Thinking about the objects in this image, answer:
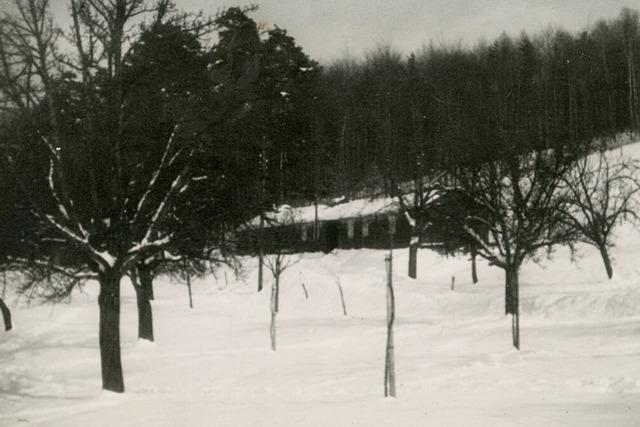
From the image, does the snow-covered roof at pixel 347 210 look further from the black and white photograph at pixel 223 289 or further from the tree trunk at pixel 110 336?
the tree trunk at pixel 110 336

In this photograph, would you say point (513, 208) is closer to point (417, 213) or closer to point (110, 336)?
point (110, 336)

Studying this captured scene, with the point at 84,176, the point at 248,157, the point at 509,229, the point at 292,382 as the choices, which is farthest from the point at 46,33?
the point at 509,229

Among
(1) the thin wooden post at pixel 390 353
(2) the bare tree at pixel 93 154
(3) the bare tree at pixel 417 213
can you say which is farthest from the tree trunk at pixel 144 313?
(3) the bare tree at pixel 417 213

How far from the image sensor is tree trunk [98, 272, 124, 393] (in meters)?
15.5

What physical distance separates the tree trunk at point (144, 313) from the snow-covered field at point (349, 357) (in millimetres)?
528

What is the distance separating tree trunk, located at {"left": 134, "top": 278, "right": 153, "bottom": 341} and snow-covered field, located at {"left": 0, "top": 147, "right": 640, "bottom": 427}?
53cm

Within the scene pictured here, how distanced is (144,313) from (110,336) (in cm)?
1102

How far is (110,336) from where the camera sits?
15.6 meters

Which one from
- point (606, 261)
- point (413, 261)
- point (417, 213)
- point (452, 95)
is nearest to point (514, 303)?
point (606, 261)

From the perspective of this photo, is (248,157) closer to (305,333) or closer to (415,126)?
(305,333)

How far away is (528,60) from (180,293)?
130ft

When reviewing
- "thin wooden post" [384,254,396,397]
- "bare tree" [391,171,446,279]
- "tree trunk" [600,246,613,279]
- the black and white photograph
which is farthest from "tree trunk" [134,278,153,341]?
"tree trunk" [600,246,613,279]

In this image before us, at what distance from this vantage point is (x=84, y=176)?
16453mm

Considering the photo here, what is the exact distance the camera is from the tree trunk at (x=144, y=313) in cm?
2627
